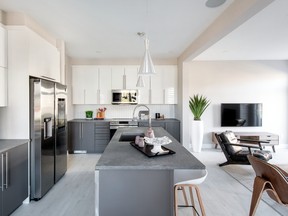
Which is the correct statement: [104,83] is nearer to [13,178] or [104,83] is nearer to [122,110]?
[122,110]

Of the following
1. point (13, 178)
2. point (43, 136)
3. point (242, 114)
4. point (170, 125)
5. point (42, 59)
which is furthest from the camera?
point (242, 114)

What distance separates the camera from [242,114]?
5.75 m

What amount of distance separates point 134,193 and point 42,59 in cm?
267

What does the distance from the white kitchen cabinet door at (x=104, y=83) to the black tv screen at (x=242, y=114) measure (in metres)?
3.49

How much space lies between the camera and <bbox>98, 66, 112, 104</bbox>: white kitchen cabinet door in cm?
580

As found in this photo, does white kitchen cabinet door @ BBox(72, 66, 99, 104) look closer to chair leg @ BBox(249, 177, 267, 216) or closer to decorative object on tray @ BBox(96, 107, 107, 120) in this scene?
decorative object on tray @ BBox(96, 107, 107, 120)

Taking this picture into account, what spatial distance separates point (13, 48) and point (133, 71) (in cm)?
347

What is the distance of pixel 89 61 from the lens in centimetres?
593

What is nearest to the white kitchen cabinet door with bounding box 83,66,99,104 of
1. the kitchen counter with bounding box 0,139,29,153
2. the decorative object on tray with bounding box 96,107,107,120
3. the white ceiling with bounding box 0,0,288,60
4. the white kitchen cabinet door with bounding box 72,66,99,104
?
the white kitchen cabinet door with bounding box 72,66,99,104

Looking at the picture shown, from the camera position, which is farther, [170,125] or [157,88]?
[157,88]

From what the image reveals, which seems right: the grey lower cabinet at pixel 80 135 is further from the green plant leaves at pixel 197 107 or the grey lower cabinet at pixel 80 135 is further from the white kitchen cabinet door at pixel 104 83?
the green plant leaves at pixel 197 107

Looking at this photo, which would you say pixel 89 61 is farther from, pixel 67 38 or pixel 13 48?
pixel 13 48

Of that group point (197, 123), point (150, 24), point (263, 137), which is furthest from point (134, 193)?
point (263, 137)

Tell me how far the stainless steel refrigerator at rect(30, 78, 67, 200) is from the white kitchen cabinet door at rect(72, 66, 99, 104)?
2443mm
